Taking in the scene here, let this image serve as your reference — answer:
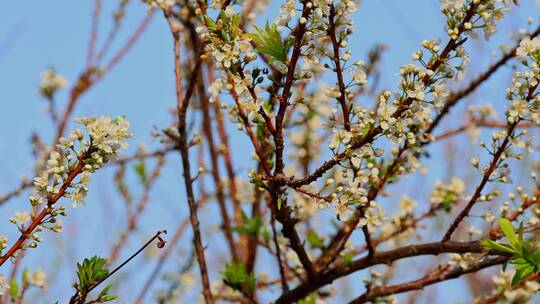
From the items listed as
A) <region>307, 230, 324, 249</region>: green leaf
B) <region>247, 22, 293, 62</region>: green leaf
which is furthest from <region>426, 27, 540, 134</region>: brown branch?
<region>247, 22, 293, 62</region>: green leaf

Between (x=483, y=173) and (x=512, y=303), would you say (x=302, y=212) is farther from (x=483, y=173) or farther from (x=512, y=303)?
(x=512, y=303)

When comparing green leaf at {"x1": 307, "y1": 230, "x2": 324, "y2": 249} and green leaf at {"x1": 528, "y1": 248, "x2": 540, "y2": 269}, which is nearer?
green leaf at {"x1": 528, "y1": 248, "x2": 540, "y2": 269}

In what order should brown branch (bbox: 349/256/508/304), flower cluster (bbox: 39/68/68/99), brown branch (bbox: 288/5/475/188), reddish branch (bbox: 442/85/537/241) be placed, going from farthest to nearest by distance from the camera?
flower cluster (bbox: 39/68/68/99)
brown branch (bbox: 349/256/508/304)
reddish branch (bbox: 442/85/537/241)
brown branch (bbox: 288/5/475/188)

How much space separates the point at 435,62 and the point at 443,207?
50.7 inches

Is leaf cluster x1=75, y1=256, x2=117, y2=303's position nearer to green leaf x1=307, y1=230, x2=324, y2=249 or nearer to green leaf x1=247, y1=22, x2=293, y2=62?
green leaf x1=247, y1=22, x2=293, y2=62

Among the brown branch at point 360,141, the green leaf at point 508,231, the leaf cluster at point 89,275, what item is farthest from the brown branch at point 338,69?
the leaf cluster at point 89,275

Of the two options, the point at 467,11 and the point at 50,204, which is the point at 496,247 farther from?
the point at 50,204

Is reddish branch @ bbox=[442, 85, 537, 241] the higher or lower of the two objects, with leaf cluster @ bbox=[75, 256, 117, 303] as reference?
higher

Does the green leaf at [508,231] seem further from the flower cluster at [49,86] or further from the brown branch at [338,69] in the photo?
the flower cluster at [49,86]

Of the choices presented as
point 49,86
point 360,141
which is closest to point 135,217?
point 49,86

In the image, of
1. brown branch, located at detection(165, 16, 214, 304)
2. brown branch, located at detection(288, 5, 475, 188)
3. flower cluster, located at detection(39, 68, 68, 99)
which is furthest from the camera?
flower cluster, located at detection(39, 68, 68, 99)

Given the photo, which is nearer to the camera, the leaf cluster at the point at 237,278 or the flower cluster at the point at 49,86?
the leaf cluster at the point at 237,278

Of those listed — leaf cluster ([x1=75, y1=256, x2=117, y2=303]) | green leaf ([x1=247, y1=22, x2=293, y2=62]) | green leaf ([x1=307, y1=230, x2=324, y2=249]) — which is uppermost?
green leaf ([x1=307, y1=230, x2=324, y2=249])

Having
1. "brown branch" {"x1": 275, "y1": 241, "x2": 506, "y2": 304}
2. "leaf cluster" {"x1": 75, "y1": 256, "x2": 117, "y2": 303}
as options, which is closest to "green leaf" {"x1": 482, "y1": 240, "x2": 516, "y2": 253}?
Answer: "brown branch" {"x1": 275, "y1": 241, "x2": 506, "y2": 304}
